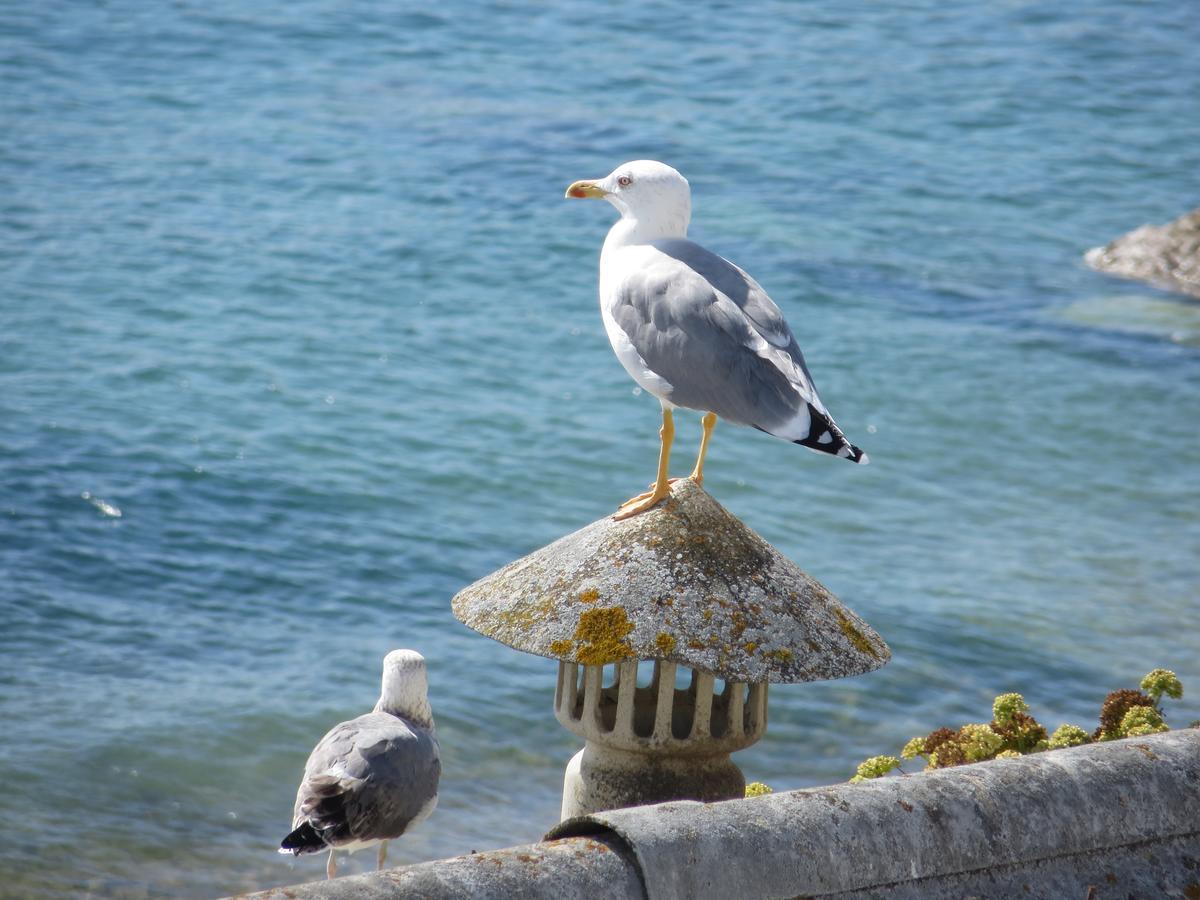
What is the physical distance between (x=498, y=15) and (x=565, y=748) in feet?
65.5

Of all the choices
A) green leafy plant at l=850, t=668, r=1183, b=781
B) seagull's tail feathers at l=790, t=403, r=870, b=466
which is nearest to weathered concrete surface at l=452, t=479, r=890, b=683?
seagull's tail feathers at l=790, t=403, r=870, b=466

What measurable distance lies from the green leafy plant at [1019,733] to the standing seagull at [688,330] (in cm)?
130

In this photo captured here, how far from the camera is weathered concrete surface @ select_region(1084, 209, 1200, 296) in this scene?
65.6 feet

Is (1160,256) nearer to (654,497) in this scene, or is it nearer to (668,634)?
(654,497)

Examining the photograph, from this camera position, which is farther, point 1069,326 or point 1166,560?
point 1069,326

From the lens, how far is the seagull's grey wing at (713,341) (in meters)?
4.52

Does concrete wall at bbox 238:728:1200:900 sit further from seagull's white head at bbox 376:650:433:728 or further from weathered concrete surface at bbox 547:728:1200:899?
seagull's white head at bbox 376:650:433:728

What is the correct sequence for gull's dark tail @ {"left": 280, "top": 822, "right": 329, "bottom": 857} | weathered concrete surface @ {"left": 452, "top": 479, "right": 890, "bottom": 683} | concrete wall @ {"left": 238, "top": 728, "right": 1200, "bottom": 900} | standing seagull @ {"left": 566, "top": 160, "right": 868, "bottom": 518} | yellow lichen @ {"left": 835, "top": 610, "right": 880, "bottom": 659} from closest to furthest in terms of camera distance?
concrete wall @ {"left": 238, "top": 728, "right": 1200, "bottom": 900}, weathered concrete surface @ {"left": 452, "top": 479, "right": 890, "bottom": 683}, yellow lichen @ {"left": 835, "top": 610, "right": 880, "bottom": 659}, gull's dark tail @ {"left": 280, "top": 822, "right": 329, "bottom": 857}, standing seagull @ {"left": 566, "top": 160, "right": 868, "bottom": 518}

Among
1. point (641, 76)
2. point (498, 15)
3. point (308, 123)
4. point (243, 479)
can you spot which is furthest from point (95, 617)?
point (498, 15)

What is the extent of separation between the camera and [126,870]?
26.3 ft

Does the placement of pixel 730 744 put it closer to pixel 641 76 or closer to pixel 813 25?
pixel 641 76

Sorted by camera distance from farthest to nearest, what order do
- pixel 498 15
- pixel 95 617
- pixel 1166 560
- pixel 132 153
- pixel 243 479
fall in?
pixel 498 15, pixel 132 153, pixel 243 479, pixel 1166 560, pixel 95 617

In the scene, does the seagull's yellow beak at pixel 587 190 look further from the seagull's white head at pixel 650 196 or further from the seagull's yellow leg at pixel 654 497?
the seagull's yellow leg at pixel 654 497

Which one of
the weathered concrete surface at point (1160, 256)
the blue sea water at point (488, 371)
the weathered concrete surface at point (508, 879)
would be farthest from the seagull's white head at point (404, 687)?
the weathered concrete surface at point (1160, 256)
